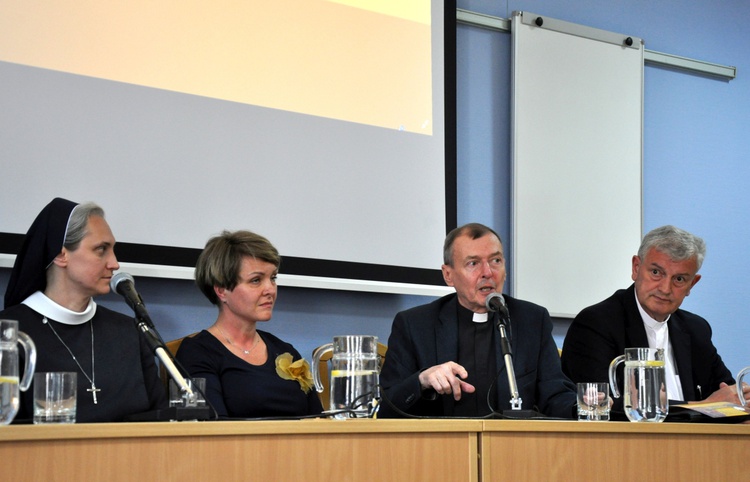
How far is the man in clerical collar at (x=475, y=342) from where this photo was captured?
2691mm

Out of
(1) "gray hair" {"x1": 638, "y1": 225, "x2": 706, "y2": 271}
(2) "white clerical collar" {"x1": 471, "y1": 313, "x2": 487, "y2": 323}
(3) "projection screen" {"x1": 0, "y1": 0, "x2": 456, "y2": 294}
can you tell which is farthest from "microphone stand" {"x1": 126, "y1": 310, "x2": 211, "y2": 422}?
(1) "gray hair" {"x1": 638, "y1": 225, "x2": 706, "y2": 271}

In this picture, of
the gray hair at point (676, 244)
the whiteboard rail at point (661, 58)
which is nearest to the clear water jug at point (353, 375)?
the gray hair at point (676, 244)

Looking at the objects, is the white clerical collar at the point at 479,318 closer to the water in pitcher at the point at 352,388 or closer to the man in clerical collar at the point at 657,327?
the man in clerical collar at the point at 657,327

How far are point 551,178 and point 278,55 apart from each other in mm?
1340

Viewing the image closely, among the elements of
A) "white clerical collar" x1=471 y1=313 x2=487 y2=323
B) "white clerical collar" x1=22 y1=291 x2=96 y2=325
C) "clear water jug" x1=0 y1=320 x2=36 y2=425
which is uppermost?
"white clerical collar" x1=22 y1=291 x2=96 y2=325

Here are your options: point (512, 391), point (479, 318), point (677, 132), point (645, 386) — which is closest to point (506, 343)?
point (512, 391)

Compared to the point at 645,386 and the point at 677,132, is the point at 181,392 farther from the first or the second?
the point at 677,132

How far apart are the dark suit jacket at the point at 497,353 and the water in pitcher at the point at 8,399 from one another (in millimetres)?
1202

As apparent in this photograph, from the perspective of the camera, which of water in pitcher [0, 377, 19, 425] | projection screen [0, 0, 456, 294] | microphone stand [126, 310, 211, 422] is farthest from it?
projection screen [0, 0, 456, 294]

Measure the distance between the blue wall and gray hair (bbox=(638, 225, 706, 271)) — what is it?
0.93 m

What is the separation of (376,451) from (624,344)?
1500mm

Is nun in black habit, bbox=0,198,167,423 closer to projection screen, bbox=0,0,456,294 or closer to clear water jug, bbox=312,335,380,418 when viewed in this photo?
projection screen, bbox=0,0,456,294

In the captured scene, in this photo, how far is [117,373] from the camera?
243cm

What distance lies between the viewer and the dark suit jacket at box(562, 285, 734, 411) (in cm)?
298
